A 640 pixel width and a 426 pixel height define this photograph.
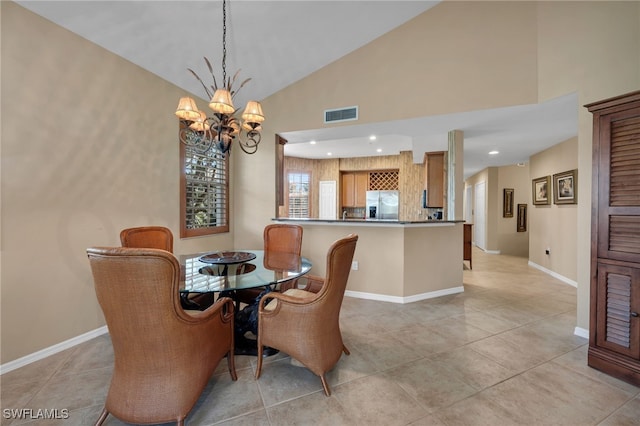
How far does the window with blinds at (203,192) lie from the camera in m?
3.57

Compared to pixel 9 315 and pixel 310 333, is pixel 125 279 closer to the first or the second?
pixel 310 333

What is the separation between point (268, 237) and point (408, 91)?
95.3 inches

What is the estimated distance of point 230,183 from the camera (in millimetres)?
4328

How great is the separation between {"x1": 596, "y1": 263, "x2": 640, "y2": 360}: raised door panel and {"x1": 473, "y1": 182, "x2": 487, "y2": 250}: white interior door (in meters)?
6.05

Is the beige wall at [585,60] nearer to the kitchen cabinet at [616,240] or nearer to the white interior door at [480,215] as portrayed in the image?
the kitchen cabinet at [616,240]

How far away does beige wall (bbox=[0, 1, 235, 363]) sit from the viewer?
2039mm

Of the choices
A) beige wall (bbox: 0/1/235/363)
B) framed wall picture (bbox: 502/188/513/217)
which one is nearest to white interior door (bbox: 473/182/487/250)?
framed wall picture (bbox: 502/188/513/217)

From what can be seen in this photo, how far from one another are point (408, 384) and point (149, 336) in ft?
5.35

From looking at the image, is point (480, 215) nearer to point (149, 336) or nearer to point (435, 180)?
point (435, 180)

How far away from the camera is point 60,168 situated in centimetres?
230

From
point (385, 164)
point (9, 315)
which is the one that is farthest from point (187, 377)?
point (385, 164)

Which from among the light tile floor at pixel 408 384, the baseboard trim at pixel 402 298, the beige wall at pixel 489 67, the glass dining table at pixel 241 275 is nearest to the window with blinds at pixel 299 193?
the beige wall at pixel 489 67

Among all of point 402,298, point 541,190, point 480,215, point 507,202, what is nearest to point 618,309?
point 402,298

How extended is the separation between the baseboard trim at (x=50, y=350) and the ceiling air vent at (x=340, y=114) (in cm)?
345
